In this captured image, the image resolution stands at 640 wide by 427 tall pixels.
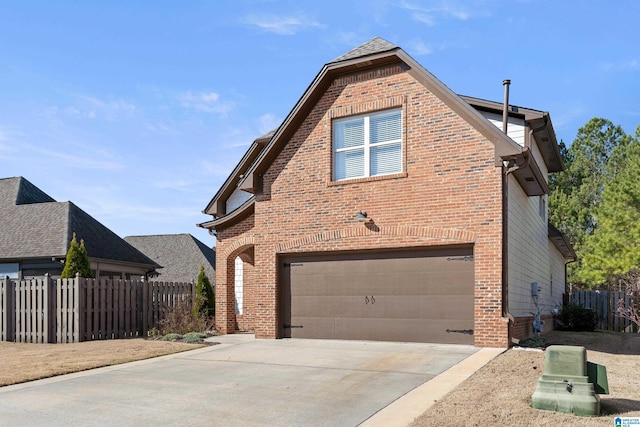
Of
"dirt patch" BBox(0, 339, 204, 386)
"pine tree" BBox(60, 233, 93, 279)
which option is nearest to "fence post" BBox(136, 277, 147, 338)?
"dirt patch" BBox(0, 339, 204, 386)

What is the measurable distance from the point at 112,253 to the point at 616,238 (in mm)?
24539

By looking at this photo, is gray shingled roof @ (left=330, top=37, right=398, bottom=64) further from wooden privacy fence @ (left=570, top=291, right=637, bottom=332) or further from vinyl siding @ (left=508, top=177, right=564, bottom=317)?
wooden privacy fence @ (left=570, top=291, right=637, bottom=332)

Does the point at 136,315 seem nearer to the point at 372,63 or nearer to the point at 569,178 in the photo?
the point at 372,63

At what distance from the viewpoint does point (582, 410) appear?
6.90 m

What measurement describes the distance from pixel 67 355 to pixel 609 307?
21.5 meters

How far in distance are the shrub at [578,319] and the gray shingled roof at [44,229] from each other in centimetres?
1911

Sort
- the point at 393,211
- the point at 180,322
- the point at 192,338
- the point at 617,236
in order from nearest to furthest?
the point at 393,211
the point at 192,338
the point at 180,322
the point at 617,236

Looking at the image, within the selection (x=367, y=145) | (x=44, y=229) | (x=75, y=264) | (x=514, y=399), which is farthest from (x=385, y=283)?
(x=44, y=229)

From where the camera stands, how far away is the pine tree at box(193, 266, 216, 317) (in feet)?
64.1

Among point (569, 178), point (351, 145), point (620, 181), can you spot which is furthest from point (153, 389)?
point (569, 178)

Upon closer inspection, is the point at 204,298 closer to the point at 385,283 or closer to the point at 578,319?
the point at 385,283

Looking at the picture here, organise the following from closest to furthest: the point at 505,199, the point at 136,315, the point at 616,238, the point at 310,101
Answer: the point at 505,199 < the point at 310,101 < the point at 136,315 < the point at 616,238

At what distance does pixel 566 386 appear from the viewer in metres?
7.10

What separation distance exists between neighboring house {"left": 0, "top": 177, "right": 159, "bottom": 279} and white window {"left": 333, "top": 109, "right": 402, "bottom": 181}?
13577 millimetres
